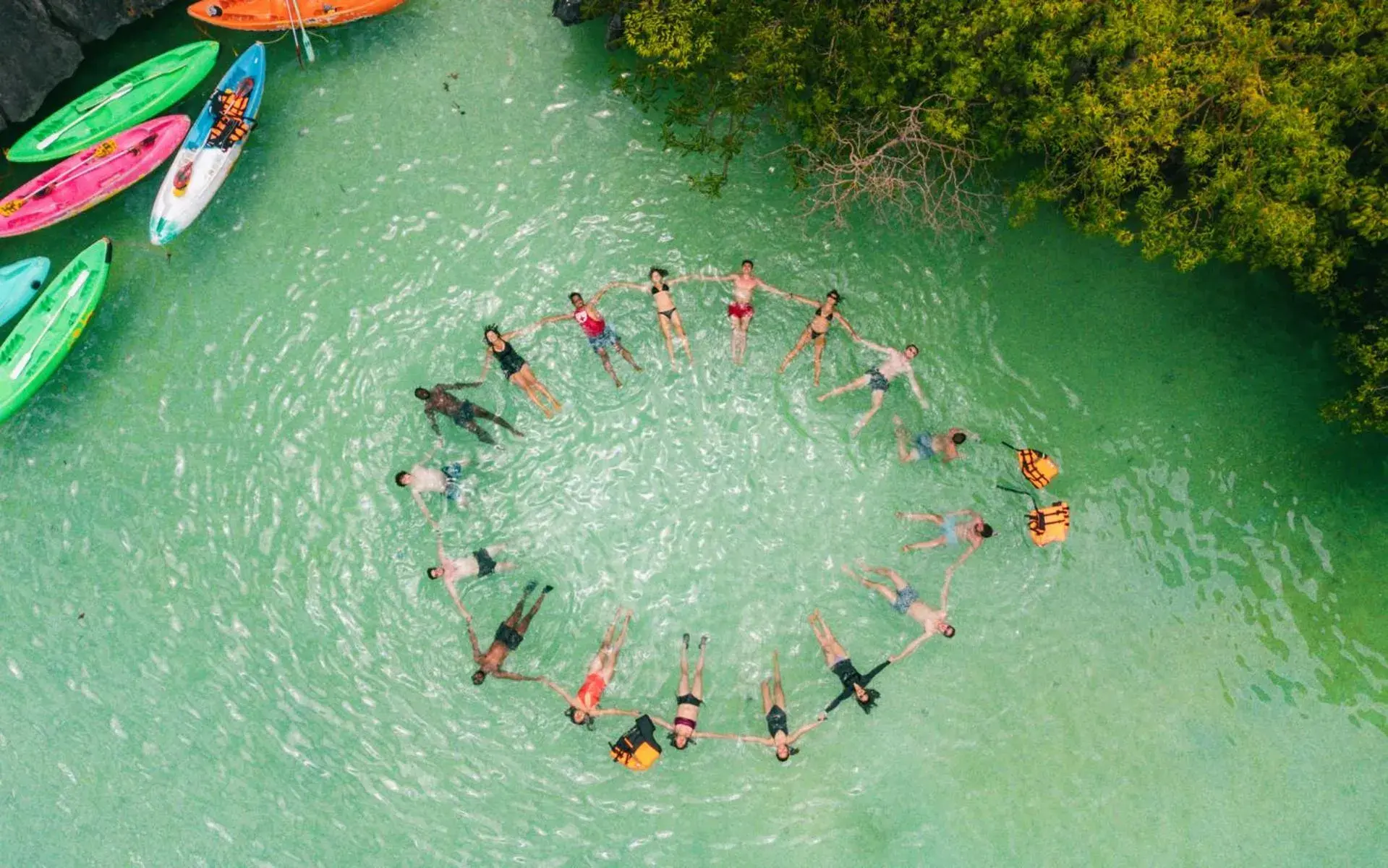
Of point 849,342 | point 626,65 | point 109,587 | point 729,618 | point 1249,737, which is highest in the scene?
point 626,65

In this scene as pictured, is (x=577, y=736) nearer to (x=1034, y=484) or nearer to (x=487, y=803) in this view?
(x=487, y=803)

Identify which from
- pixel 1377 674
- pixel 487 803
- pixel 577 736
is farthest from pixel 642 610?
pixel 1377 674

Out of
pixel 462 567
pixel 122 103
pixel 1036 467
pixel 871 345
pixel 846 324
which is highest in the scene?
pixel 122 103

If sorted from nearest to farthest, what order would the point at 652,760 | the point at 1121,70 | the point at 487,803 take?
the point at 1121,70, the point at 652,760, the point at 487,803

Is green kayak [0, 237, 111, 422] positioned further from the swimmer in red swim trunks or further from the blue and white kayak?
the swimmer in red swim trunks

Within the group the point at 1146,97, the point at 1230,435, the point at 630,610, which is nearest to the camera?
the point at 1146,97

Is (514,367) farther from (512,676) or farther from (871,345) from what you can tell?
(871,345)

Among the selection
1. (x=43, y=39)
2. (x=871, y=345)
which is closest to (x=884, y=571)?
(x=871, y=345)

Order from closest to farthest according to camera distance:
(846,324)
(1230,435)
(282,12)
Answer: (846,324) < (1230,435) < (282,12)
